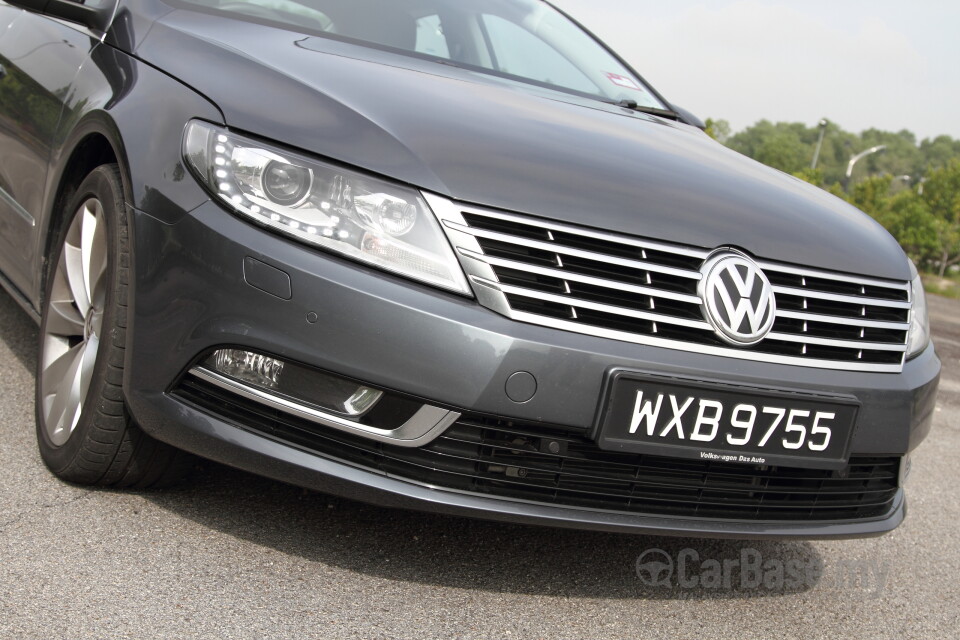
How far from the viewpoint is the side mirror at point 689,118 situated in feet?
12.3

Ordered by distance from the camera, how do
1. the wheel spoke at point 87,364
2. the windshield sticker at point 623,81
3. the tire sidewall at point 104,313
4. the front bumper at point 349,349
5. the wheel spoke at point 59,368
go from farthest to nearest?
1. the windshield sticker at point 623,81
2. the wheel spoke at point 59,368
3. the wheel spoke at point 87,364
4. the tire sidewall at point 104,313
5. the front bumper at point 349,349

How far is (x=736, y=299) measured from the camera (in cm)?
216

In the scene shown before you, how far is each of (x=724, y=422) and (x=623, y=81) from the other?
2.00 m

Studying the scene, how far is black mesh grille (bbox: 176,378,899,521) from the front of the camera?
2.05m

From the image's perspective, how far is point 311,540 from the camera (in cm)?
235

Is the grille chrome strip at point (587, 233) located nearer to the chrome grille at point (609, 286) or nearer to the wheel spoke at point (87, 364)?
the chrome grille at point (609, 286)

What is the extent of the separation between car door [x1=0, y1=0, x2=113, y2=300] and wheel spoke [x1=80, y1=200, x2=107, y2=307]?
15.1 inches

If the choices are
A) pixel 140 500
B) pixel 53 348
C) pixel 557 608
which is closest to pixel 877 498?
pixel 557 608

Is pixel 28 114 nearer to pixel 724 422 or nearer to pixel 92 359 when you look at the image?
pixel 92 359

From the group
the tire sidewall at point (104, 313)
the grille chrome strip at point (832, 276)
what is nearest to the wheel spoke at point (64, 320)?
the tire sidewall at point (104, 313)

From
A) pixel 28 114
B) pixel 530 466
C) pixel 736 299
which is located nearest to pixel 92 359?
pixel 28 114

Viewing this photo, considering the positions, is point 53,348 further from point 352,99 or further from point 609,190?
Result: point 609,190

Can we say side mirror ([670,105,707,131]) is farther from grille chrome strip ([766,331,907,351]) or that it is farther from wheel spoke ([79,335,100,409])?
wheel spoke ([79,335,100,409])

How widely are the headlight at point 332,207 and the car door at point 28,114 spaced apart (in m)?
0.93
